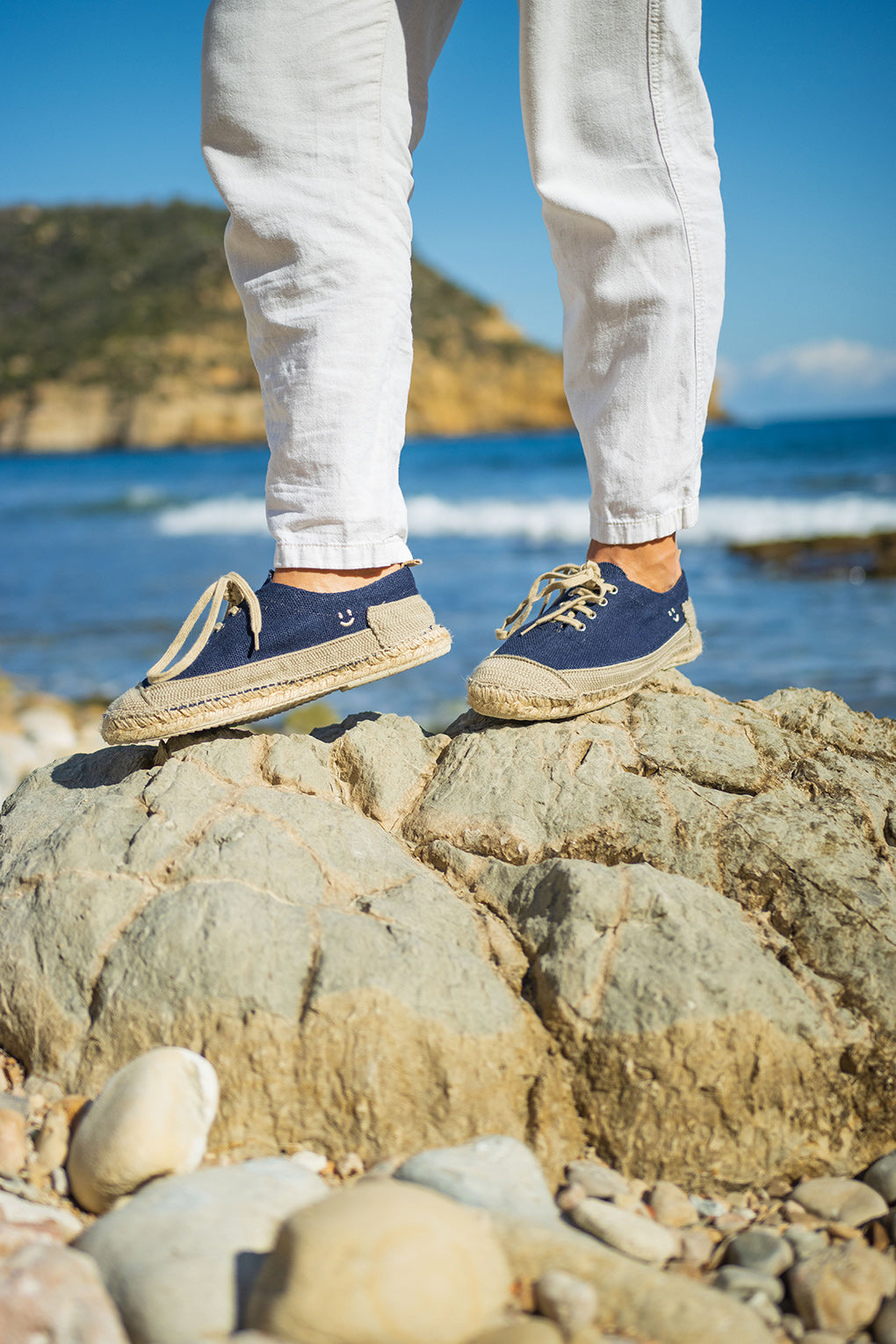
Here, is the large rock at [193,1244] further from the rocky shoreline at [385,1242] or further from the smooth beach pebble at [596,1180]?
the smooth beach pebble at [596,1180]

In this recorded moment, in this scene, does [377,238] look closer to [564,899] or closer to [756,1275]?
[564,899]

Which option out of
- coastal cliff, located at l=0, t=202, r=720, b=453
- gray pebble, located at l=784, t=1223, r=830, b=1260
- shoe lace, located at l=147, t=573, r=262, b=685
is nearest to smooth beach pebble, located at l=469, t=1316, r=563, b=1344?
gray pebble, located at l=784, t=1223, r=830, b=1260

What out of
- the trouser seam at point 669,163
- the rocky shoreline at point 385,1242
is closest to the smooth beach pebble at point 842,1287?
the rocky shoreline at point 385,1242

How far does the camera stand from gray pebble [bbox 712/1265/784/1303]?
1.17 metres

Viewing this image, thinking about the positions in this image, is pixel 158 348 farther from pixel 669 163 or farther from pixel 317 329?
pixel 669 163

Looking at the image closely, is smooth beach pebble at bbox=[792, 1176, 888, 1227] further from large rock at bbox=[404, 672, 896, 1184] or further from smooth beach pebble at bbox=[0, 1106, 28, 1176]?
smooth beach pebble at bbox=[0, 1106, 28, 1176]

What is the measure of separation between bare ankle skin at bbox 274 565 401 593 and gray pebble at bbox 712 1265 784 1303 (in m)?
1.21

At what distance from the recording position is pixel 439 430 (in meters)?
40.0

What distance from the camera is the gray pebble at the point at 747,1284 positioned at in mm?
1174

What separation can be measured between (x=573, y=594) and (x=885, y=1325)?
125 cm

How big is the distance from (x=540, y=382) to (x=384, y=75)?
1636 inches

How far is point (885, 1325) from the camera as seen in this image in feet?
3.67

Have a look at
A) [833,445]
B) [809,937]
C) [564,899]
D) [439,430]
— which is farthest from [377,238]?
[439,430]

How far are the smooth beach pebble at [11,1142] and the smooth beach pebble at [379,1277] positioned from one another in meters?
0.53
